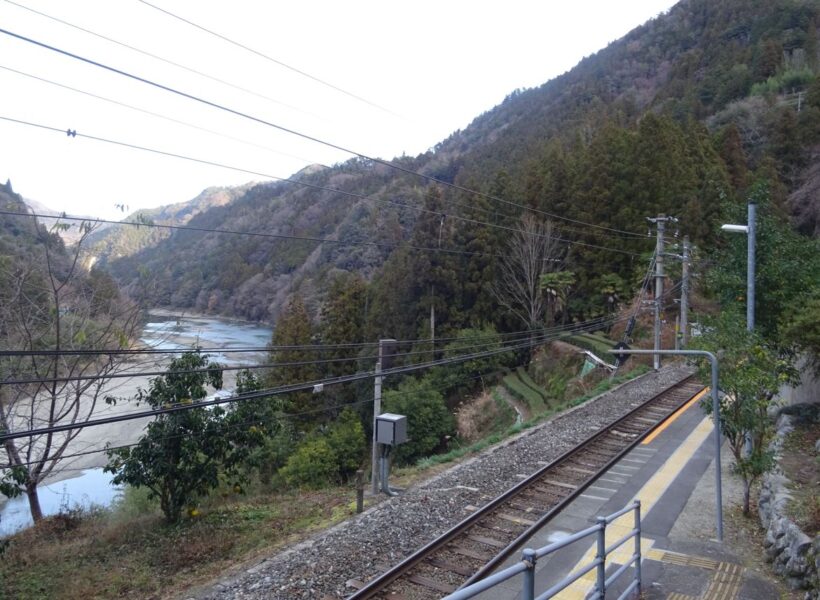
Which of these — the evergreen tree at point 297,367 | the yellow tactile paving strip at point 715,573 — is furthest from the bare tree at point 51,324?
the evergreen tree at point 297,367

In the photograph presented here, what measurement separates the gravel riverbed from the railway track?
0.28 meters

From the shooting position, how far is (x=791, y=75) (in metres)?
51.3

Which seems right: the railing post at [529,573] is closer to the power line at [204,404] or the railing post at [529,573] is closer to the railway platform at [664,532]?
the railway platform at [664,532]

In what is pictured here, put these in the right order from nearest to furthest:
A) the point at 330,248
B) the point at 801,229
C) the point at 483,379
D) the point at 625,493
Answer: the point at 625,493, the point at 483,379, the point at 801,229, the point at 330,248

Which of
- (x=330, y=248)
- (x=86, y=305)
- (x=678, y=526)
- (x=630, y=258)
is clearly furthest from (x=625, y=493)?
(x=330, y=248)

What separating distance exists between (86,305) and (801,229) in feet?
113

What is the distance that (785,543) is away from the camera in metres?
6.11

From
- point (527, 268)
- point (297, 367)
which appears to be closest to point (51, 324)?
point (297, 367)

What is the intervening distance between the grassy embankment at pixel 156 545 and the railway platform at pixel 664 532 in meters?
3.28

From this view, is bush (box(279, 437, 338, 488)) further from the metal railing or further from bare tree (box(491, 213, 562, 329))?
the metal railing

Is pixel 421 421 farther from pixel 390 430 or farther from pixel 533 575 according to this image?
pixel 533 575

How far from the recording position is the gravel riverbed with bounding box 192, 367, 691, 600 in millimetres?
6617

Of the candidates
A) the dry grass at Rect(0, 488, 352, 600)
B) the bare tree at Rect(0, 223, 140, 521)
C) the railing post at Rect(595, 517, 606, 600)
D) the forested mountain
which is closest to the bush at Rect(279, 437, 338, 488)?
the forested mountain

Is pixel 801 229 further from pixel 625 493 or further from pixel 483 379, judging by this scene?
pixel 625 493
